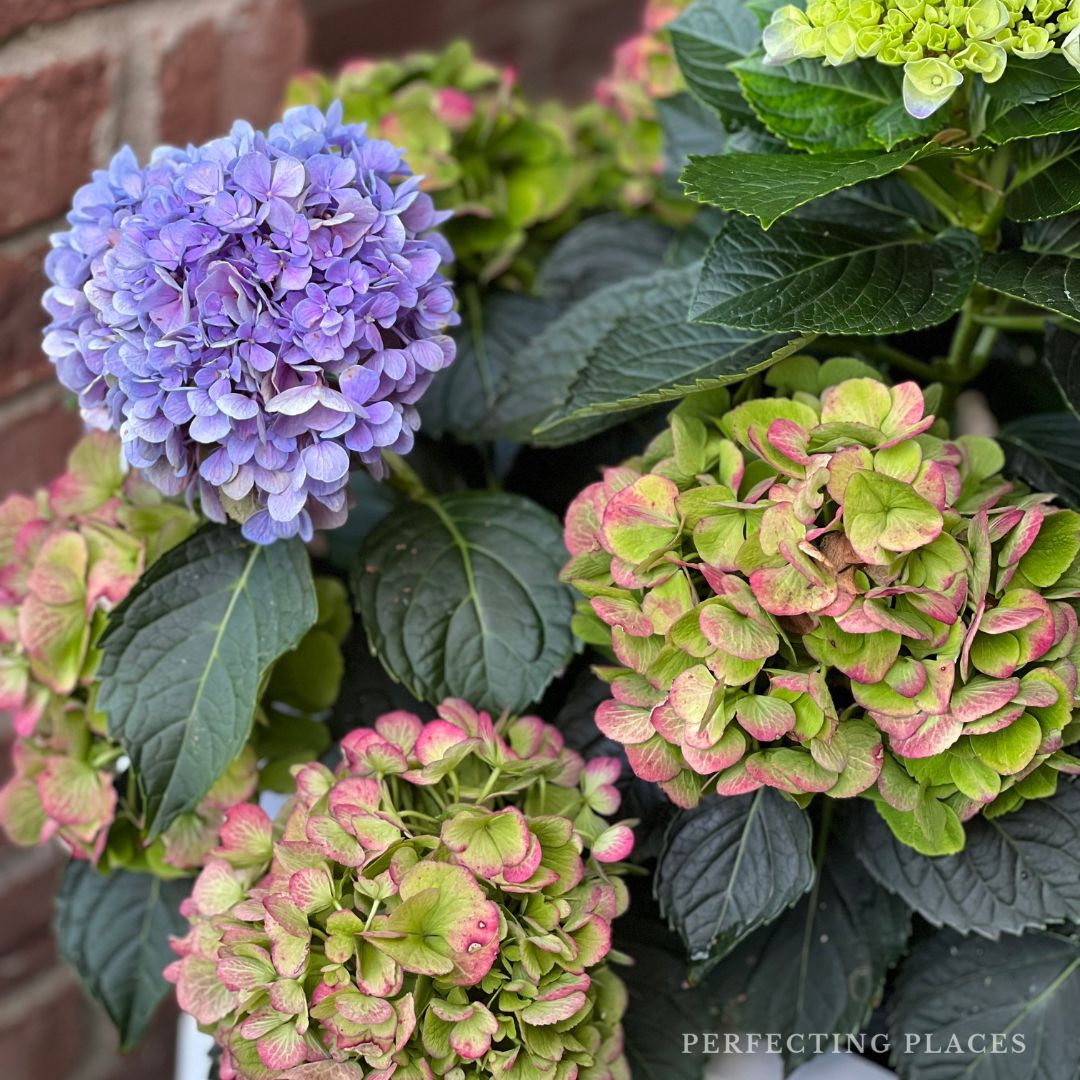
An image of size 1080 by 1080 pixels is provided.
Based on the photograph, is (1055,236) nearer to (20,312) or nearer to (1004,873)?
(1004,873)

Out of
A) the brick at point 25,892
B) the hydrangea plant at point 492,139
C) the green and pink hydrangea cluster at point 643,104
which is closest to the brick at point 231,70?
the hydrangea plant at point 492,139

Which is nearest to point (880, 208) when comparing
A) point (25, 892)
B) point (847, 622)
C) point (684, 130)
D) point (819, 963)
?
point (684, 130)

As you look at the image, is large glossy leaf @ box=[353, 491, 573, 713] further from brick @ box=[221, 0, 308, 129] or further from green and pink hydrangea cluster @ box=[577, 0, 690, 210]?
brick @ box=[221, 0, 308, 129]

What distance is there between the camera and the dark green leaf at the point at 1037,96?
54 cm

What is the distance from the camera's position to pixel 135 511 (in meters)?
0.66

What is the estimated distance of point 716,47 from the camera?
70 cm

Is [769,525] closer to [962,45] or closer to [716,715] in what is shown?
[716,715]

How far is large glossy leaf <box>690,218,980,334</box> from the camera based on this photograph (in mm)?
546

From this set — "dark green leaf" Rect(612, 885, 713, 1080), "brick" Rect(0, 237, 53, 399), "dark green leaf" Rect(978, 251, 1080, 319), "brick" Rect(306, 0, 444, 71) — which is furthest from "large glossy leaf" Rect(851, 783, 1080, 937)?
"brick" Rect(306, 0, 444, 71)

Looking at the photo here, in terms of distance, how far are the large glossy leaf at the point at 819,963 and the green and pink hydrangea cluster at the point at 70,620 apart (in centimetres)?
36

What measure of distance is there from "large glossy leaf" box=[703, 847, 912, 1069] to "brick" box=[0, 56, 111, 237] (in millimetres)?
731

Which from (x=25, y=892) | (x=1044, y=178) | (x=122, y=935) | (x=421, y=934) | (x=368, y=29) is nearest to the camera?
(x=421, y=934)

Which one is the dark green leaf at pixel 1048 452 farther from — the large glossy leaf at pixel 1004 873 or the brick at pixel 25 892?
the brick at pixel 25 892

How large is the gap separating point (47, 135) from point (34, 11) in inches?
3.3
